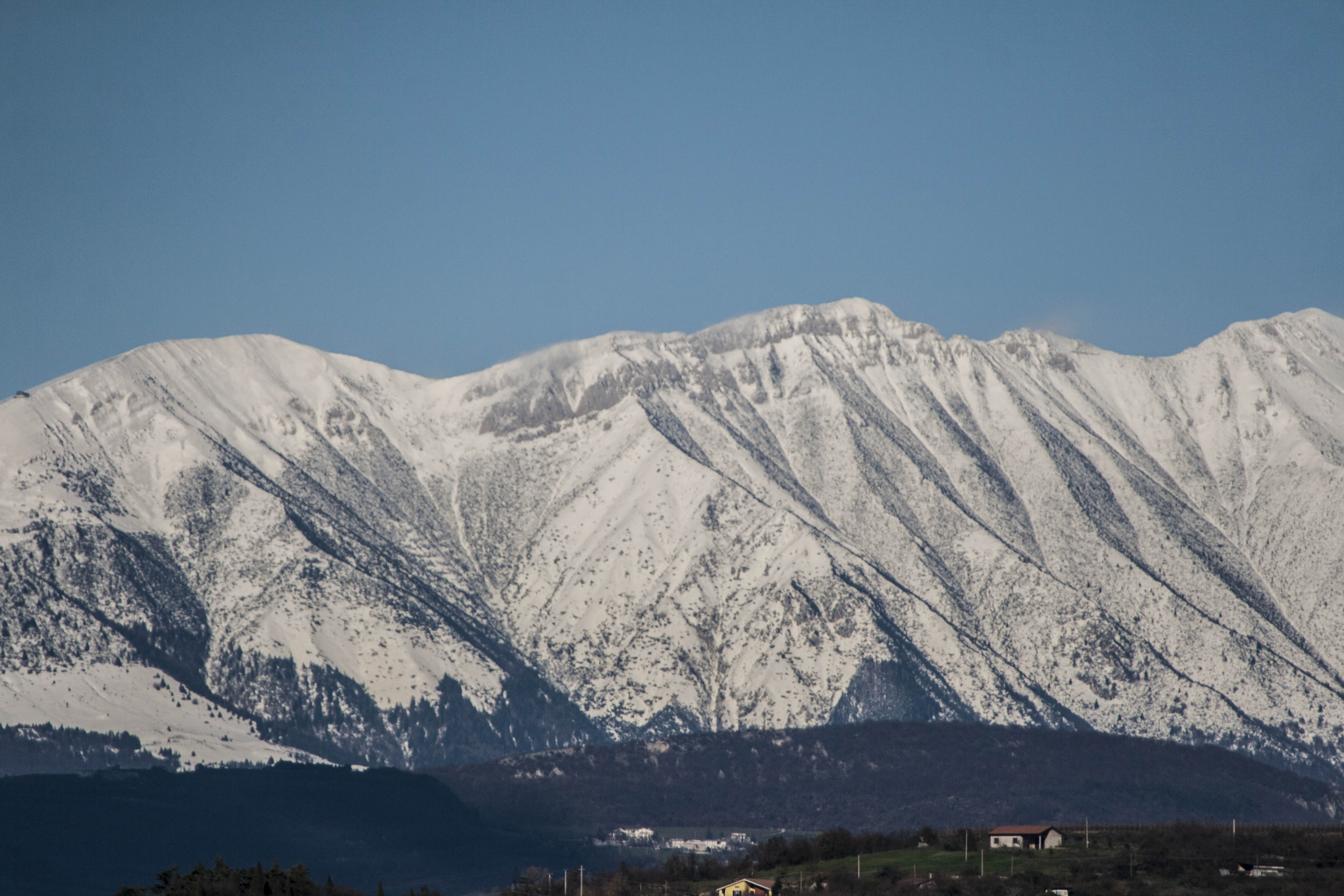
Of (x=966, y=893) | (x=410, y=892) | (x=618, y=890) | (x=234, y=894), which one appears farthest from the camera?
(x=618, y=890)

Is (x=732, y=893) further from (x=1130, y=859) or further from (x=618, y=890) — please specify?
(x=1130, y=859)

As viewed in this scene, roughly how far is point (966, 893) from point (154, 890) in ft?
210

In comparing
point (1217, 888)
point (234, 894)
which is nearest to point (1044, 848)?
point (1217, 888)

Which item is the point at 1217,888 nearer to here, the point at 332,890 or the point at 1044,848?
the point at 1044,848

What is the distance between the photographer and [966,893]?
543ft

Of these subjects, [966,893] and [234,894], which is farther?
[966,893]

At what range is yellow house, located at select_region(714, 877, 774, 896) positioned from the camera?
182m

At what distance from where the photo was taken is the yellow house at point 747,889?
182 meters

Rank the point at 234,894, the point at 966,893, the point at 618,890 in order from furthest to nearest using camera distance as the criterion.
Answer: the point at 618,890
the point at 966,893
the point at 234,894

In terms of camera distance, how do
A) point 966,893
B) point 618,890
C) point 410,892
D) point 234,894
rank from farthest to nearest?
1. point 618,890
2. point 410,892
3. point 966,893
4. point 234,894

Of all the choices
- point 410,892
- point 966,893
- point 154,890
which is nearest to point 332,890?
point 410,892

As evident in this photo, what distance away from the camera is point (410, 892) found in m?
177

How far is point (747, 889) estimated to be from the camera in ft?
601

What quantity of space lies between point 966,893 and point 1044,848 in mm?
33872
